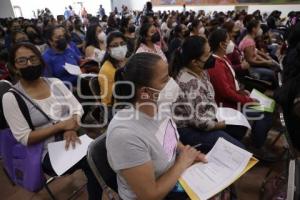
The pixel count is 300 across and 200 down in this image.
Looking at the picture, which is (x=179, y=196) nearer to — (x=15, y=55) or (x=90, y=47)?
(x=15, y=55)

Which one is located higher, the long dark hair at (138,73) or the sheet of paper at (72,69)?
the long dark hair at (138,73)

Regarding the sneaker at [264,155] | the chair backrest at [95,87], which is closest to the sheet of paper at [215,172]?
the sneaker at [264,155]

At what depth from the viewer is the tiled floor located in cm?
204

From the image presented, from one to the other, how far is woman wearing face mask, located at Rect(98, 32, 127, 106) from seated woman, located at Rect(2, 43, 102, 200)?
0.55 m

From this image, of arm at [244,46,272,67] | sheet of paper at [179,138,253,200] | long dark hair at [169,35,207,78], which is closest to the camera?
sheet of paper at [179,138,253,200]

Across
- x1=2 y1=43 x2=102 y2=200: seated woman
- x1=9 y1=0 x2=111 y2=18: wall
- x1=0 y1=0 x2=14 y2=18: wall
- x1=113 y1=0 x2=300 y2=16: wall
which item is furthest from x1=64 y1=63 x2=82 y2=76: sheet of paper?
x1=9 y1=0 x2=111 y2=18: wall

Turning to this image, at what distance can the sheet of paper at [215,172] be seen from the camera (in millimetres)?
1068

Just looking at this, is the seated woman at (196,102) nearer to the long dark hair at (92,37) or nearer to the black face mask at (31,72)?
the black face mask at (31,72)

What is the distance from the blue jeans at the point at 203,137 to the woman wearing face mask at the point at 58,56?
1.72 m

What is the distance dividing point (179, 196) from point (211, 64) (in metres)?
1.12

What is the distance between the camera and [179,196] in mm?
1176

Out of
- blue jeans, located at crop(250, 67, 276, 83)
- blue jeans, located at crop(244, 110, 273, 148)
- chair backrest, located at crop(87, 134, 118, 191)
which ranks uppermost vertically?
chair backrest, located at crop(87, 134, 118, 191)

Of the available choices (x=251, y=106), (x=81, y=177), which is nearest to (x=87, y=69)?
(x=81, y=177)

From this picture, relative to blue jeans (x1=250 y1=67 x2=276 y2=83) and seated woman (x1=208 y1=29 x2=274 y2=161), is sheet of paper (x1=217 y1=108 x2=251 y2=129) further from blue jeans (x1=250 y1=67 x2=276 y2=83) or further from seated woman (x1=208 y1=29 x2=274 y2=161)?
blue jeans (x1=250 y1=67 x2=276 y2=83)
